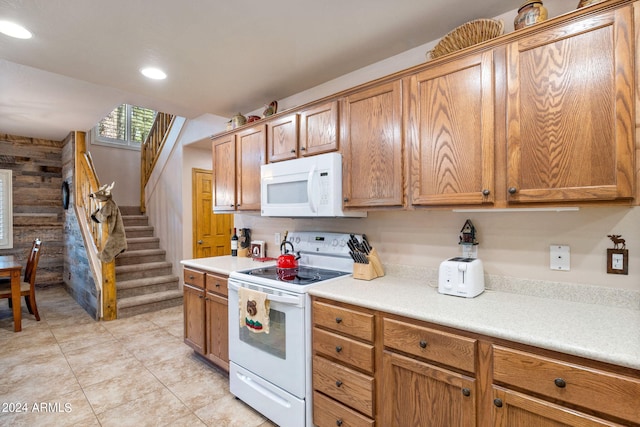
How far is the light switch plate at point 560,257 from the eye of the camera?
1588 mm

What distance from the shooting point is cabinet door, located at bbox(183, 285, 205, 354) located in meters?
2.80

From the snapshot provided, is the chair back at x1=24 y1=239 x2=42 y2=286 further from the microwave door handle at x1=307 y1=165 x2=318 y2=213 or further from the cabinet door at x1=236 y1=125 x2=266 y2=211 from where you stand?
the microwave door handle at x1=307 y1=165 x2=318 y2=213

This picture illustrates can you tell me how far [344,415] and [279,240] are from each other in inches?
66.7

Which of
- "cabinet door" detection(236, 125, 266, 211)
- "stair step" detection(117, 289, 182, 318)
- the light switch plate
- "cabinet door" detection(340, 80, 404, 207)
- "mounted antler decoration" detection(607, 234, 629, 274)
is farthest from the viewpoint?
"stair step" detection(117, 289, 182, 318)

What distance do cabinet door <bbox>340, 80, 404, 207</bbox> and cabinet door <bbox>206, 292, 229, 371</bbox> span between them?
1.35 m

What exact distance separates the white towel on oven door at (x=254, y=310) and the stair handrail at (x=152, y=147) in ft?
12.9

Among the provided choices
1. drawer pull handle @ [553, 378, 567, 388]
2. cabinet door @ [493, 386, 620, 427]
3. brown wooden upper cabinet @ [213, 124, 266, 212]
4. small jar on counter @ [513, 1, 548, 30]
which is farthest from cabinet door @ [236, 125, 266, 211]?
drawer pull handle @ [553, 378, 567, 388]

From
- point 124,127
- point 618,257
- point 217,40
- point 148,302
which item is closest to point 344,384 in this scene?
point 618,257

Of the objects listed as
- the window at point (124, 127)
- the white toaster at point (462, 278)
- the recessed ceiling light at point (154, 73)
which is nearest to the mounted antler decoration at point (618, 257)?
the white toaster at point (462, 278)

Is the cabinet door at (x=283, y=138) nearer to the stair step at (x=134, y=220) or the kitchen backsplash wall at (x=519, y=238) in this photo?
the kitchen backsplash wall at (x=519, y=238)

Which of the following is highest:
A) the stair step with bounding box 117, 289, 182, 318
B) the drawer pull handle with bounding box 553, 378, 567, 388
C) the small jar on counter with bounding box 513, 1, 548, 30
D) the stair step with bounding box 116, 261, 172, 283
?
the small jar on counter with bounding box 513, 1, 548, 30

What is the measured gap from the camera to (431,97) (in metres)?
1.73

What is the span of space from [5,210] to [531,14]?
7.24 m

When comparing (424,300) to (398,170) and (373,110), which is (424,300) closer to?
(398,170)
